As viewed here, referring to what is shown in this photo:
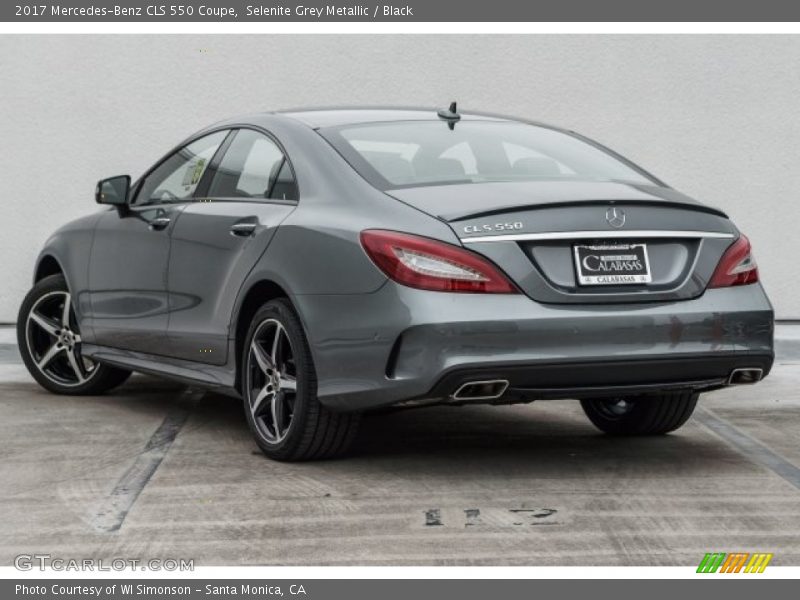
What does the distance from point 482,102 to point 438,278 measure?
6215 mm

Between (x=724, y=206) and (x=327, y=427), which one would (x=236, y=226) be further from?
(x=724, y=206)

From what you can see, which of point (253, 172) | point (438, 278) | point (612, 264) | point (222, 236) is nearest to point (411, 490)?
point (438, 278)

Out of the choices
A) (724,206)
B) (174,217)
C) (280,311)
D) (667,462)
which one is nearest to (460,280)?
(280,311)

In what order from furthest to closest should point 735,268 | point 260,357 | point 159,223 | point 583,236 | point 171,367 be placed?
point 159,223 < point 171,367 < point 260,357 < point 735,268 < point 583,236

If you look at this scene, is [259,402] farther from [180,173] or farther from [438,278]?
[180,173]

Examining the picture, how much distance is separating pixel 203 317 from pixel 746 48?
20.1ft

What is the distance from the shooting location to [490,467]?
271 inches

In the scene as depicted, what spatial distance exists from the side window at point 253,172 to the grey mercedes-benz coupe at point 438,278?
13 mm

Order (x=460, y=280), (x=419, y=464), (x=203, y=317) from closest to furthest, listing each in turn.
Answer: (x=460, y=280), (x=419, y=464), (x=203, y=317)

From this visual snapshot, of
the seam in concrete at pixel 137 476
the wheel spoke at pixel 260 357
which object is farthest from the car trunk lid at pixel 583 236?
the seam in concrete at pixel 137 476

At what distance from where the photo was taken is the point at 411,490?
20.9 ft

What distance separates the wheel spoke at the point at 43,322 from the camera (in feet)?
30.8

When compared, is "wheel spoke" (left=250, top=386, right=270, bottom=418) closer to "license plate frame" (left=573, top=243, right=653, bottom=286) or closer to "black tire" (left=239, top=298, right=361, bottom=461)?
"black tire" (left=239, top=298, right=361, bottom=461)

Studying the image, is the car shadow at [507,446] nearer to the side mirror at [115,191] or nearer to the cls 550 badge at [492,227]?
the cls 550 badge at [492,227]
